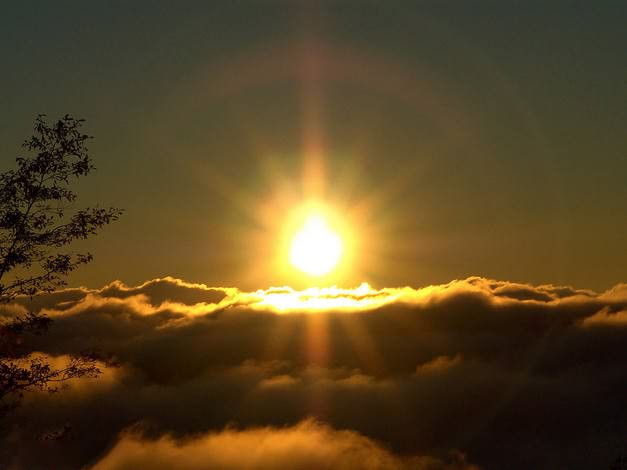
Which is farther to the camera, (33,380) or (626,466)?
(626,466)

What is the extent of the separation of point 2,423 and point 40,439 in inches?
73.9

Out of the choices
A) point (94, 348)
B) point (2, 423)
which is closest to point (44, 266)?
point (94, 348)

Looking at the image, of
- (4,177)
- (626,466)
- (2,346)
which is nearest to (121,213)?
(4,177)

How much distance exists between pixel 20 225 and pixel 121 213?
4211mm

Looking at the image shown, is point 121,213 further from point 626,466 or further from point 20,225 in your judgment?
point 626,466

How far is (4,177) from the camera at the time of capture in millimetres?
36281

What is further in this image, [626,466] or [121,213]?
[626,466]

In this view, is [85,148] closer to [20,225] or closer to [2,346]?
[20,225]

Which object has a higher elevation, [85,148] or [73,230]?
[85,148]

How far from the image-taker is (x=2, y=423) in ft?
124

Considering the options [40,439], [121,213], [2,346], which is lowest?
[40,439]

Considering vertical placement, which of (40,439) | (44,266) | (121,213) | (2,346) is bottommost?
(40,439)

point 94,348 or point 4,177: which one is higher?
point 4,177

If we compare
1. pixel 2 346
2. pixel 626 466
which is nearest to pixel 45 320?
pixel 2 346
